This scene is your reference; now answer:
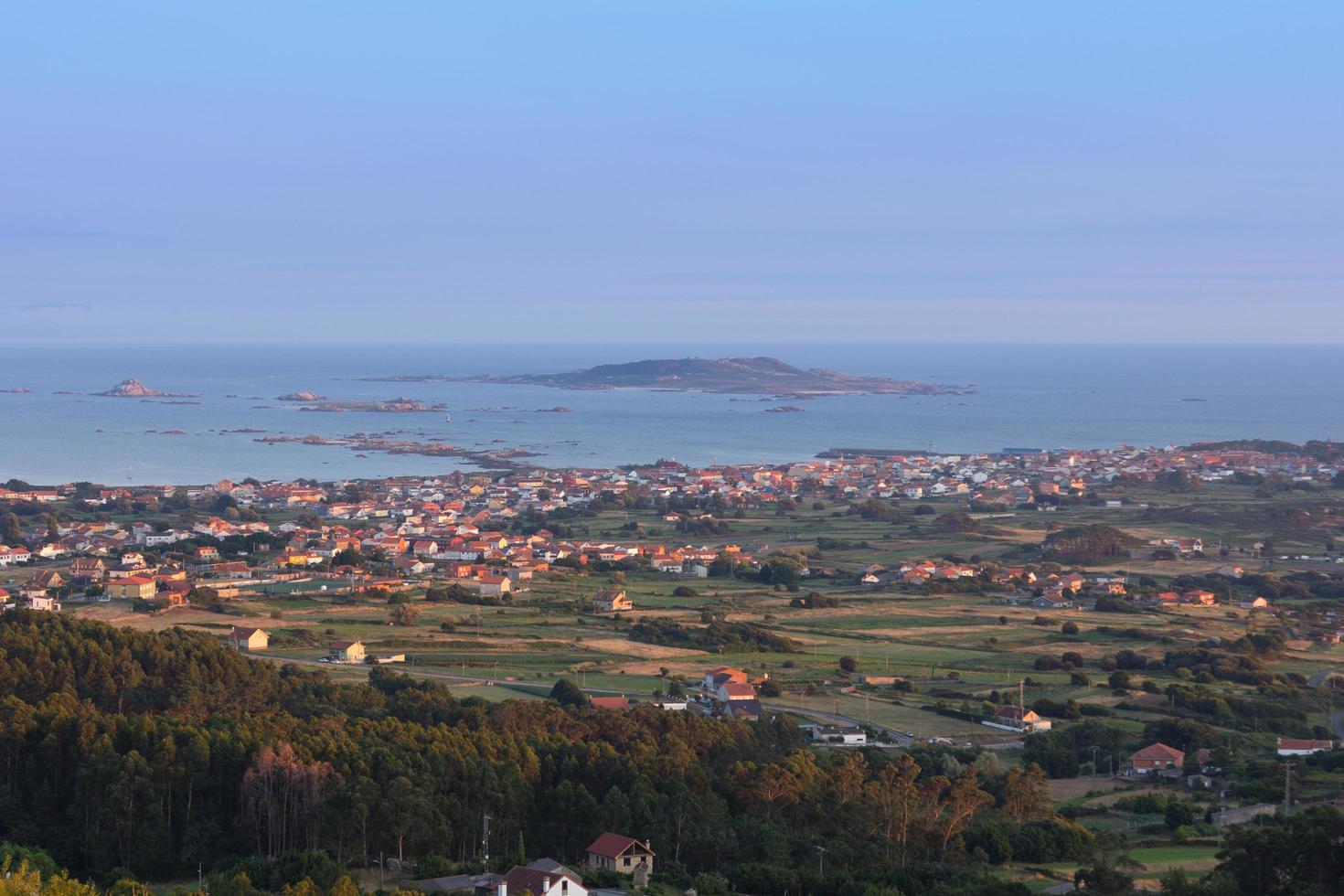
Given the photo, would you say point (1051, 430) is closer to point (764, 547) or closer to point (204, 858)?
point (764, 547)

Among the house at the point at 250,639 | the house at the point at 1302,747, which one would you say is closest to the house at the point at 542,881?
the house at the point at 1302,747

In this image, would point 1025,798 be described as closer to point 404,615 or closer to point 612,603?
point 404,615

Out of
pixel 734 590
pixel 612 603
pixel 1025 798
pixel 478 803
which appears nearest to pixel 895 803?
pixel 1025 798

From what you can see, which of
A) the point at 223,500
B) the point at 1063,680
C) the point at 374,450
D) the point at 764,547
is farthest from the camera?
the point at 374,450

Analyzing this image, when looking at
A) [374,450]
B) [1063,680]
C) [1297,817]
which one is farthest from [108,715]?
[374,450]

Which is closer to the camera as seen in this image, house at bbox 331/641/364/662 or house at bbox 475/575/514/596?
house at bbox 331/641/364/662

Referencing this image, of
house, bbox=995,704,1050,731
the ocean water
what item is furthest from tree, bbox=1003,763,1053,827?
the ocean water

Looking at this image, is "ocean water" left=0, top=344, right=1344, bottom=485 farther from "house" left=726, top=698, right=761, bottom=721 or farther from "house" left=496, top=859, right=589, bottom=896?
"house" left=496, top=859, right=589, bottom=896
